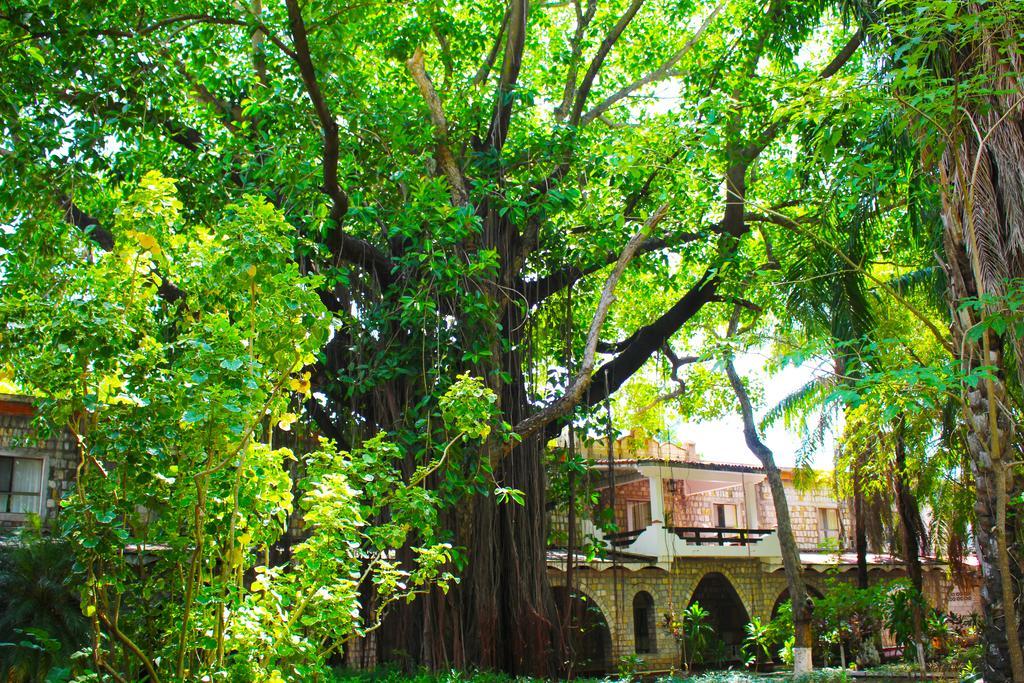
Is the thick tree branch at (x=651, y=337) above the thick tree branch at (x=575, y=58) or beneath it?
beneath

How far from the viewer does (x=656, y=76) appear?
10.4 m

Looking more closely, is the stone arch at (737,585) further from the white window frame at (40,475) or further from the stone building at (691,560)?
the white window frame at (40,475)

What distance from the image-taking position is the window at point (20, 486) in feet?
40.2

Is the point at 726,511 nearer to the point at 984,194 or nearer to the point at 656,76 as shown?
the point at 656,76

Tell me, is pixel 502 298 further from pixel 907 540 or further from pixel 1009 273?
pixel 907 540

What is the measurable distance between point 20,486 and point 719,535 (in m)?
12.7

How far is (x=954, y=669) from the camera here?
34.6ft

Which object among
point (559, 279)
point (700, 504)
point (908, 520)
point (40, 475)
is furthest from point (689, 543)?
point (40, 475)

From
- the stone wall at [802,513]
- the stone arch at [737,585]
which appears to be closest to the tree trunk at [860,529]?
the stone arch at [737,585]

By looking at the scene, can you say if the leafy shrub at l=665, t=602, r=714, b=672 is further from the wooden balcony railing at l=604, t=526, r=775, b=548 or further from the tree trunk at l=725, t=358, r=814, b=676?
the tree trunk at l=725, t=358, r=814, b=676

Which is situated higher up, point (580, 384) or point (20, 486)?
point (580, 384)

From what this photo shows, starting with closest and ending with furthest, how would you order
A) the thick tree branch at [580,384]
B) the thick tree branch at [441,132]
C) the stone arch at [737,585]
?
the thick tree branch at [580,384], the thick tree branch at [441,132], the stone arch at [737,585]

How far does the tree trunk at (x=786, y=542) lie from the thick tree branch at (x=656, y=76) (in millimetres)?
4423

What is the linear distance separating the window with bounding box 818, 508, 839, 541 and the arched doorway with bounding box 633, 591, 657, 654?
7184 millimetres
